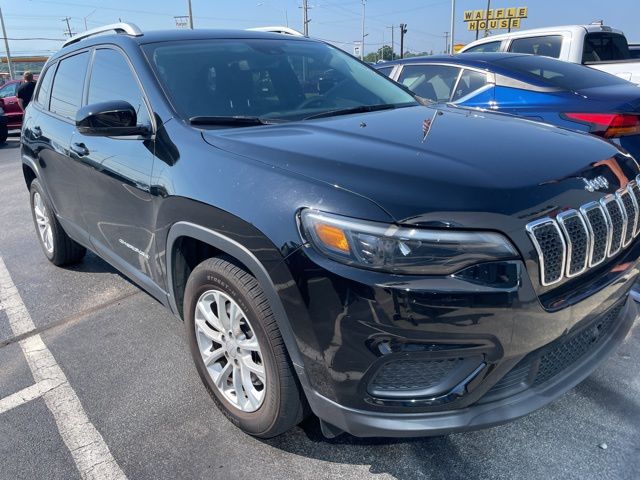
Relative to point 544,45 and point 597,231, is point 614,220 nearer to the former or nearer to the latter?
point 597,231

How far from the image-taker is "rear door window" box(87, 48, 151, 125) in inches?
112

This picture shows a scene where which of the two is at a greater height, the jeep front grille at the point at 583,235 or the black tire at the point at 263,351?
the jeep front grille at the point at 583,235

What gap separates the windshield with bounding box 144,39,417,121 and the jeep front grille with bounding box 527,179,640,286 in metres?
1.42

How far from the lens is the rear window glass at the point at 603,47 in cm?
747

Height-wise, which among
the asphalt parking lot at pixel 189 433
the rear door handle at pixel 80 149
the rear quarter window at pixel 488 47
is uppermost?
the rear quarter window at pixel 488 47

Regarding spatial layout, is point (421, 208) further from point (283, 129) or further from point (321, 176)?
point (283, 129)

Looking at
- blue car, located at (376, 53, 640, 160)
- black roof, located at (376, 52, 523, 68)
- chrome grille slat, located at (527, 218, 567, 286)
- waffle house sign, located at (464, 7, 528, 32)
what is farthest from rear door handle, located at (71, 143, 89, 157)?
waffle house sign, located at (464, 7, 528, 32)

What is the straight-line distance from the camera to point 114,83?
3162mm

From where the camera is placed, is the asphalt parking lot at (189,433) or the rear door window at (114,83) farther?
the rear door window at (114,83)

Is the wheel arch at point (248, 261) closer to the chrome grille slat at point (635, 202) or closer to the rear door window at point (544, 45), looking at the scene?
the chrome grille slat at point (635, 202)

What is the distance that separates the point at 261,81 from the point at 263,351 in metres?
1.61

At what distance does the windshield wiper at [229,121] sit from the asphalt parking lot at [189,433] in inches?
54.2

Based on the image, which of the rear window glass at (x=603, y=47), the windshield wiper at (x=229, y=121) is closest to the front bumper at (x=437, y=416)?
the windshield wiper at (x=229, y=121)

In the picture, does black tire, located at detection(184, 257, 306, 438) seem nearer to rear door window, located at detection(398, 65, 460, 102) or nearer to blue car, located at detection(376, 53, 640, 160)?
blue car, located at detection(376, 53, 640, 160)
